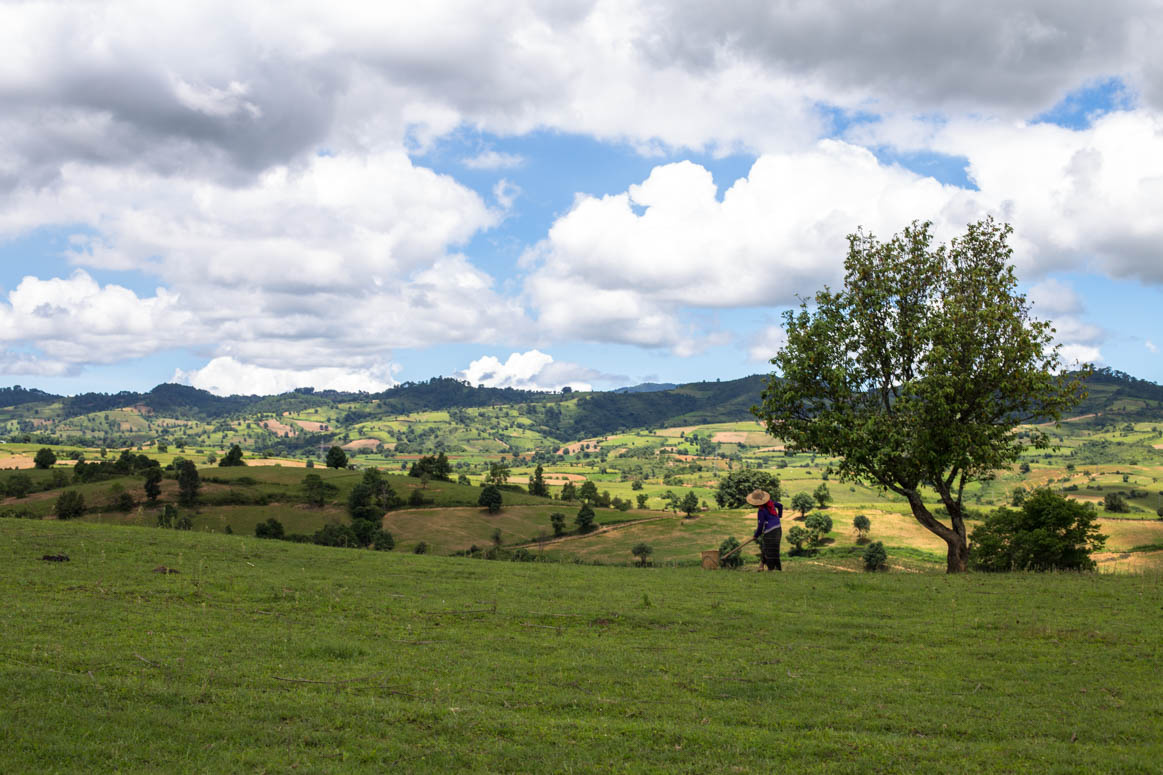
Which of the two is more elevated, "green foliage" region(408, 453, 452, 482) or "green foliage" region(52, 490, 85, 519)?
"green foliage" region(408, 453, 452, 482)

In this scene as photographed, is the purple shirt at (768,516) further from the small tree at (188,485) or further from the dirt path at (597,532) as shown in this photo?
the small tree at (188,485)

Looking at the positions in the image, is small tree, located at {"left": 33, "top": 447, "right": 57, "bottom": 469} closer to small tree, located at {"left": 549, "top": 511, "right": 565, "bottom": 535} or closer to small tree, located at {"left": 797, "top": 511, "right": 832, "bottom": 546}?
small tree, located at {"left": 549, "top": 511, "right": 565, "bottom": 535}

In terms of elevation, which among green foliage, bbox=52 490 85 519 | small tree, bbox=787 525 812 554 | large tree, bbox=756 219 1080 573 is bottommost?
small tree, bbox=787 525 812 554

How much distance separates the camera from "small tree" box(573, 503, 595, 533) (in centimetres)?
12000

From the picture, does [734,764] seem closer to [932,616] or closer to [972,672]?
[972,672]

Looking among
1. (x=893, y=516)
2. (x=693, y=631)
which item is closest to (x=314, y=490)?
(x=893, y=516)

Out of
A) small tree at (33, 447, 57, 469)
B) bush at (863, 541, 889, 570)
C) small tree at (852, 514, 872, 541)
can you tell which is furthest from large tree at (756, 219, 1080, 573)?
small tree at (33, 447, 57, 469)

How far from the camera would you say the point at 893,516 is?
403ft

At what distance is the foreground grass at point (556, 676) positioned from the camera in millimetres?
10742

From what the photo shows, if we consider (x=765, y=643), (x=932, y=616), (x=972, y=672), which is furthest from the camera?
(x=932, y=616)

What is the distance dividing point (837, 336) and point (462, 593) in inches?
884

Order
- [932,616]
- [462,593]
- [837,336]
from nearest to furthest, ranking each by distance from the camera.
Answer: [932,616]
[462,593]
[837,336]

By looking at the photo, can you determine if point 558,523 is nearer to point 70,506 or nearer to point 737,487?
point 737,487

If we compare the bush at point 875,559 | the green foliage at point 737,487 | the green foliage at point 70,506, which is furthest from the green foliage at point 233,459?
the bush at point 875,559
